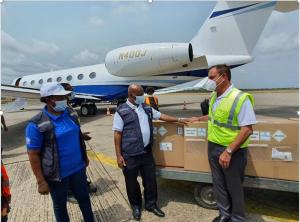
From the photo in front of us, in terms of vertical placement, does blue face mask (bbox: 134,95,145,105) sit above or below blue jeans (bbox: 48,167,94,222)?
above

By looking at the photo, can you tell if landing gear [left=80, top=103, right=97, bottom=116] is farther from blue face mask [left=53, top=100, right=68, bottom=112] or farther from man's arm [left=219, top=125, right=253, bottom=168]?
man's arm [left=219, top=125, right=253, bottom=168]

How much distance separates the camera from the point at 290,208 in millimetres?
3686

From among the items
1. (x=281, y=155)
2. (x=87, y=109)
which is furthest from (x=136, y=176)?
(x=87, y=109)

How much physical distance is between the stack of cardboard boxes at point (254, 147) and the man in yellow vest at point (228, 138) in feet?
1.32

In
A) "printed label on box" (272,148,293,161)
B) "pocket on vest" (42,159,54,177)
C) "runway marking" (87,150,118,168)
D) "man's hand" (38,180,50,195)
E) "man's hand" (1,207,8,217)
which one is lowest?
"runway marking" (87,150,118,168)

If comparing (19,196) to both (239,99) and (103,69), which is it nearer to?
(239,99)

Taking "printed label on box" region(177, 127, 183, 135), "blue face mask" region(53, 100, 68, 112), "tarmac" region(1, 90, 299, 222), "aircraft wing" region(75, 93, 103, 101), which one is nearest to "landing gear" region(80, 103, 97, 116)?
"aircraft wing" region(75, 93, 103, 101)

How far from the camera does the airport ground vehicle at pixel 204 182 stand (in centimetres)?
326

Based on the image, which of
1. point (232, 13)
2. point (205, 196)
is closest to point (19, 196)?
point (205, 196)

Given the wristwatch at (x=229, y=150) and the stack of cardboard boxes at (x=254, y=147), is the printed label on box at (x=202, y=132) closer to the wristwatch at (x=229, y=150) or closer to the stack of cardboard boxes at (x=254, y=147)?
the stack of cardboard boxes at (x=254, y=147)

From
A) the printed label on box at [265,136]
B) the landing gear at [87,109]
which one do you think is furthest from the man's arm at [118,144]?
the landing gear at [87,109]

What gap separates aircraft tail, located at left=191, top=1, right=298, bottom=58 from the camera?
1055 centimetres

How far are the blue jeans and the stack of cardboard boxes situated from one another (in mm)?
1225

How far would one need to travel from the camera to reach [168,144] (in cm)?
381
